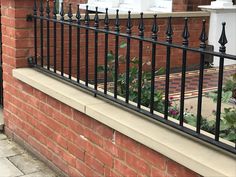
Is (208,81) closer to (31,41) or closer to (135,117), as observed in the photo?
(31,41)

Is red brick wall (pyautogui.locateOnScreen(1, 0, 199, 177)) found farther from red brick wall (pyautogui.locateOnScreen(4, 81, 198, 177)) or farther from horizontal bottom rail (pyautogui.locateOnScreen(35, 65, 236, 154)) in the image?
horizontal bottom rail (pyautogui.locateOnScreen(35, 65, 236, 154))

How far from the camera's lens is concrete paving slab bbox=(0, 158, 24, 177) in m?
4.35

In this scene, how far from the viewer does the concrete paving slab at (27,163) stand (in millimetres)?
4496

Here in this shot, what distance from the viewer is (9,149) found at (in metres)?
5.02

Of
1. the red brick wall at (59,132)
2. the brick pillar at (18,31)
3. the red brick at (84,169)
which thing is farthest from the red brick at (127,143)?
the brick pillar at (18,31)

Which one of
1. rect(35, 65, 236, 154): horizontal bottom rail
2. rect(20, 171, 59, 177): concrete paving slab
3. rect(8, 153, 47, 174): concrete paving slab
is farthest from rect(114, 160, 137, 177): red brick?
rect(8, 153, 47, 174): concrete paving slab

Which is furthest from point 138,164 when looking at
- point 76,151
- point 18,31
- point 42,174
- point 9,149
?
point 18,31

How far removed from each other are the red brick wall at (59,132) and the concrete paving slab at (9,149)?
0.13m

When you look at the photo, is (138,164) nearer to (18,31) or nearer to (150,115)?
(150,115)

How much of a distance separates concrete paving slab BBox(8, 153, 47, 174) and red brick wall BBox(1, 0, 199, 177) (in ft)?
0.37

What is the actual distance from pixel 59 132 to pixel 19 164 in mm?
576

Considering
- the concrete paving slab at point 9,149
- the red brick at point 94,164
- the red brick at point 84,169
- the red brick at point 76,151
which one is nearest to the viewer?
the red brick at point 94,164

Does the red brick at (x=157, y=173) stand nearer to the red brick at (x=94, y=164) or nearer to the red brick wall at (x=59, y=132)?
the red brick wall at (x=59, y=132)

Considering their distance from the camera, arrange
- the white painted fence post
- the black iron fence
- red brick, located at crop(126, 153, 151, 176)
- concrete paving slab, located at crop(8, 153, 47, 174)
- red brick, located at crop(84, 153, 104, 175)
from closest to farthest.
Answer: the black iron fence, red brick, located at crop(126, 153, 151, 176), red brick, located at crop(84, 153, 104, 175), concrete paving slab, located at crop(8, 153, 47, 174), the white painted fence post
